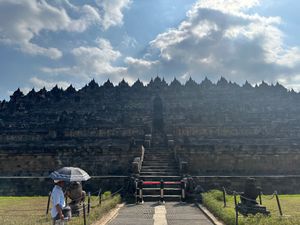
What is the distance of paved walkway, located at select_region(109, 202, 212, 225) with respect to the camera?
28.1 feet

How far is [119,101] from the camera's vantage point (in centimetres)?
4084

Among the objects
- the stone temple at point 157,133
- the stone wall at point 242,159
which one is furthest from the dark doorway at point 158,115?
the stone wall at point 242,159

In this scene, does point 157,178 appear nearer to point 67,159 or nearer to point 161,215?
point 161,215

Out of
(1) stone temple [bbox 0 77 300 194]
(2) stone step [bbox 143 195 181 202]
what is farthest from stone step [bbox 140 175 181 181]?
(2) stone step [bbox 143 195 181 202]

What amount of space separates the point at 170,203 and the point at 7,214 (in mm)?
6189

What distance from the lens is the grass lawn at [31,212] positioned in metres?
A: 7.84

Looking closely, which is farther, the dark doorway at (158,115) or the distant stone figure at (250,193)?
the dark doorway at (158,115)

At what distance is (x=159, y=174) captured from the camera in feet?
50.3

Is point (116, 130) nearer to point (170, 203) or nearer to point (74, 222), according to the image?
point (170, 203)

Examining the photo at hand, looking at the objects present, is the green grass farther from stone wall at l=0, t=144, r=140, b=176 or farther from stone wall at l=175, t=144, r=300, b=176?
stone wall at l=0, t=144, r=140, b=176

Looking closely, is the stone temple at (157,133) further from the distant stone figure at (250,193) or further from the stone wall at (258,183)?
the distant stone figure at (250,193)

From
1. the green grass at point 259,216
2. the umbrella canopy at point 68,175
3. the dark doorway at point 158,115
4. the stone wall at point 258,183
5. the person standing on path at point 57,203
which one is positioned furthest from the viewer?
the dark doorway at point 158,115

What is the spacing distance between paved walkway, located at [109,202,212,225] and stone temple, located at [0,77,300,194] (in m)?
3.34

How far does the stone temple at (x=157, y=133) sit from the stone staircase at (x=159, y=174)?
0.06m
